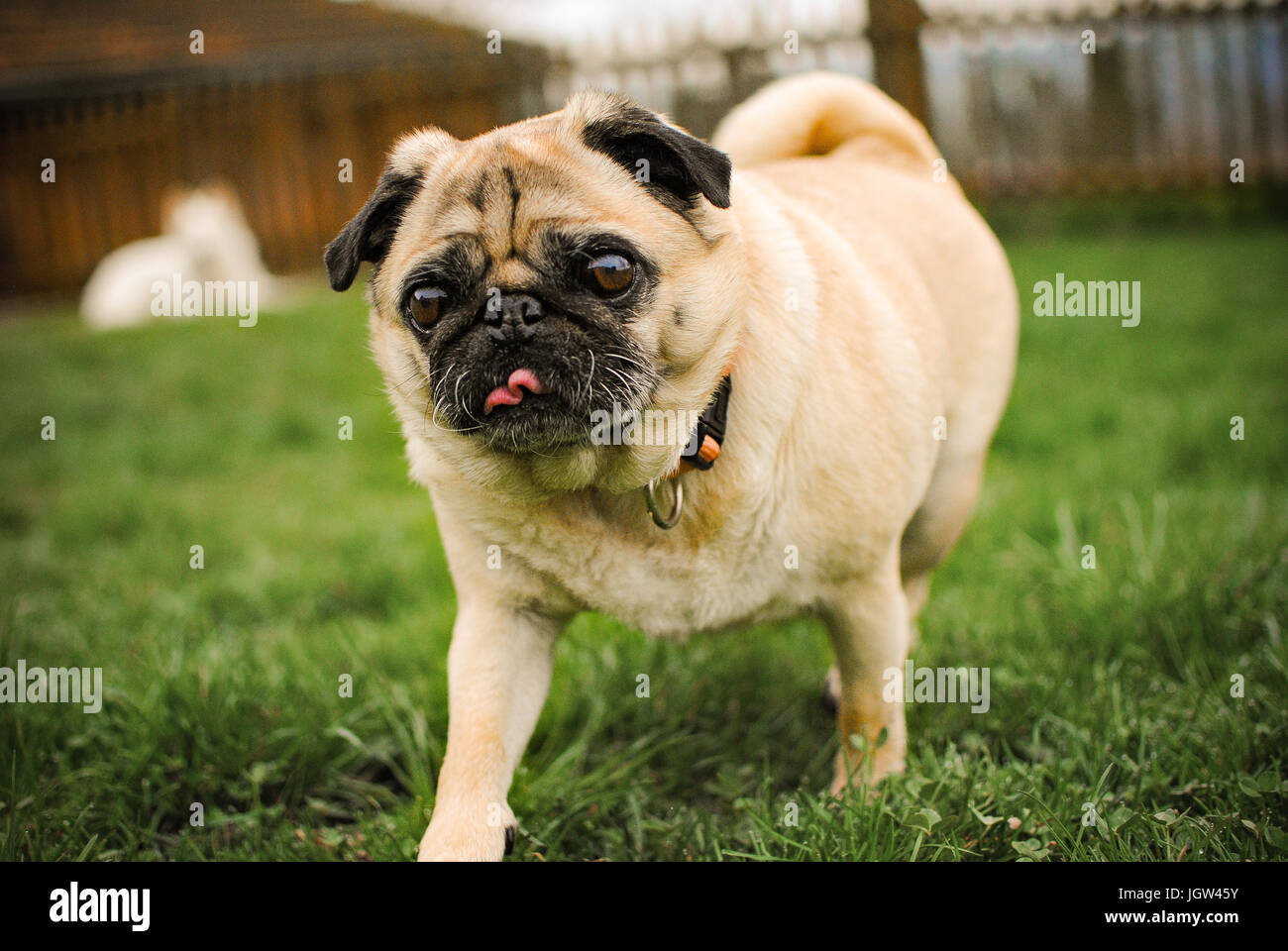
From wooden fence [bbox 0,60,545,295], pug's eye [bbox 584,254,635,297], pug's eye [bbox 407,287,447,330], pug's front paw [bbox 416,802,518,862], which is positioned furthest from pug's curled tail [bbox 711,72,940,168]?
wooden fence [bbox 0,60,545,295]

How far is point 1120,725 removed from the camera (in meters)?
2.70

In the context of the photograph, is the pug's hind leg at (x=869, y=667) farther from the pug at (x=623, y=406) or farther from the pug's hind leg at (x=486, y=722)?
the pug's hind leg at (x=486, y=722)

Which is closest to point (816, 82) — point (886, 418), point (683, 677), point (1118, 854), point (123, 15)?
point (886, 418)

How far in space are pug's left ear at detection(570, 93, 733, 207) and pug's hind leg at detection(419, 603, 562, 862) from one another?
1097mm

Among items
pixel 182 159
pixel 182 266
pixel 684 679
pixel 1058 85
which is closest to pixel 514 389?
pixel 684 679

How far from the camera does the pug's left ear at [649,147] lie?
227 centimetres

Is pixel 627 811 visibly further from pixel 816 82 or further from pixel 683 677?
pixel 816 82

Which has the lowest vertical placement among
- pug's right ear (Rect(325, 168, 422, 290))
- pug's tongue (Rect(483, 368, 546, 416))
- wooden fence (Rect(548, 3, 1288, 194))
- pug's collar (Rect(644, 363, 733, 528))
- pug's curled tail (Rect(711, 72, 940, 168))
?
pug's collar (Rect(644, 363, 733, 528))

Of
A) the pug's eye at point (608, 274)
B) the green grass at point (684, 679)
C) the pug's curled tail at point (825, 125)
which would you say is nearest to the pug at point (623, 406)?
the pug's eye at point (608, 274)

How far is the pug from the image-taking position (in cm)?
222

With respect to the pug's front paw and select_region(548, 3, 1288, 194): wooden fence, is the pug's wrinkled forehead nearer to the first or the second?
the pug's front paw

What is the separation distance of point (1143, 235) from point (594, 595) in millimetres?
10040

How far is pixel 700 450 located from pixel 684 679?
44.9 inches
